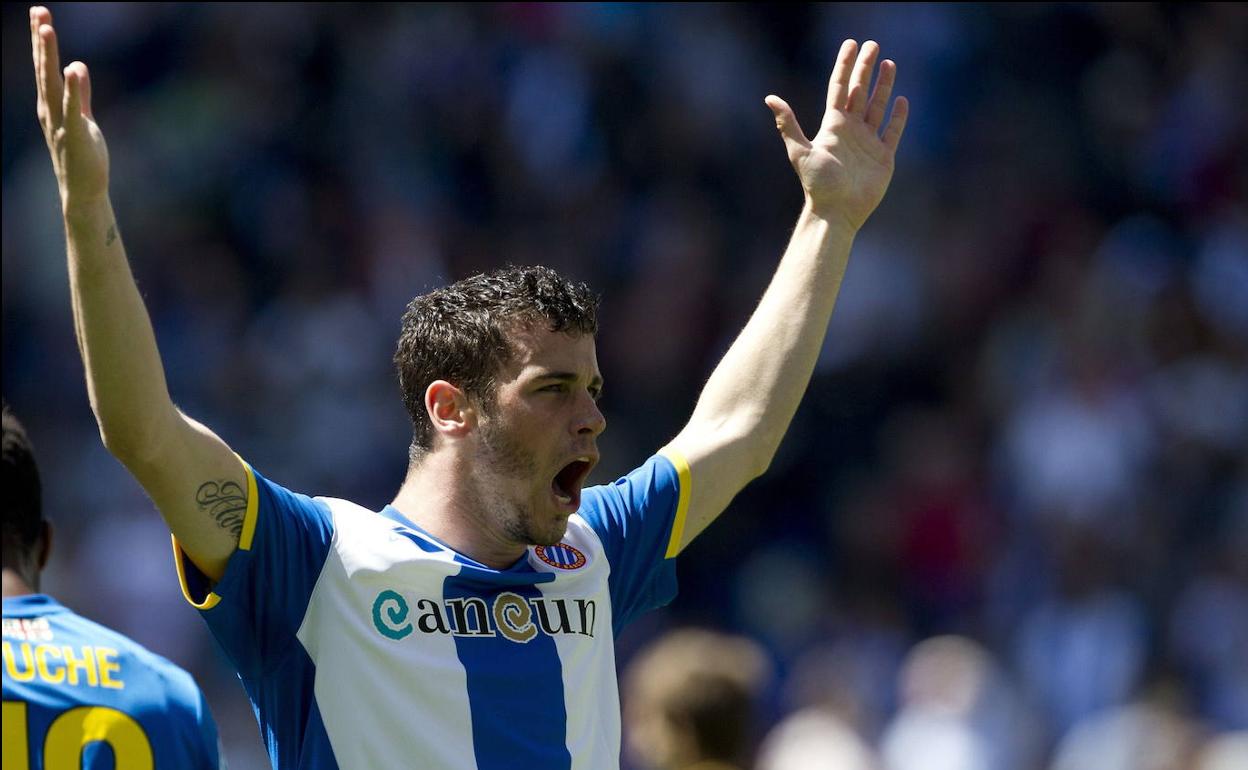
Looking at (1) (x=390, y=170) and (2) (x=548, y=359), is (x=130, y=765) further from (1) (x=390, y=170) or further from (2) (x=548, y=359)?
(1) (x=390, y=170)

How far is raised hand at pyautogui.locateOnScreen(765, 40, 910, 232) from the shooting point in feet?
13.7

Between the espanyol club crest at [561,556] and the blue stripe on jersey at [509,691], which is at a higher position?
the espanyol club crest at [561,556]

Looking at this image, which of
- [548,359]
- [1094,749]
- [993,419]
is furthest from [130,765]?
[993,419]

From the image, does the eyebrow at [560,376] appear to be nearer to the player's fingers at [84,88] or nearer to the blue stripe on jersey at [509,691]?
the blue stripe on jersey at [509,691]

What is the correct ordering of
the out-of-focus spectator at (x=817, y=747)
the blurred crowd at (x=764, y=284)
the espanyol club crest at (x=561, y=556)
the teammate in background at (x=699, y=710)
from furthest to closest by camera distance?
1. the blurred crowd at (x=764, y=284)
2. the out-of-focus spectator at (x=817, y=747)
3. the teammate in background at (x=699, y=710)
4. the espanyol club crest at (x=561, y=556)

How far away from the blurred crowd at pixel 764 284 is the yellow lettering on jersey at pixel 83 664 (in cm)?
542

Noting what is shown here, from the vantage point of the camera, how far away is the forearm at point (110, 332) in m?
3.01

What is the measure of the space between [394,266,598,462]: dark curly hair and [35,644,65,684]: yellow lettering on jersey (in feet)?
2.75

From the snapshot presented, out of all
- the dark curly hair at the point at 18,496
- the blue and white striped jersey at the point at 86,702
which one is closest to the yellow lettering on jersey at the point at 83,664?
the blue and white striped jersey at the point at 86,702

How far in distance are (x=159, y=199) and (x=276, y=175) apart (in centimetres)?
76

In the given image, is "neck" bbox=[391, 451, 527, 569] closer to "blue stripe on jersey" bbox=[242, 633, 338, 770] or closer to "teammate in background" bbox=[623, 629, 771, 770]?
"blue stripe on jersey" bbox=[242, 633, 338, 770]

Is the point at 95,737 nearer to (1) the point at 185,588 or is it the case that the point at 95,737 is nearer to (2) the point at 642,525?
(1) the point at 185,588

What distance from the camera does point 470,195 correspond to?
11.4 metres

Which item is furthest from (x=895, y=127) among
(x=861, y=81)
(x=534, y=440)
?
(x=534, y=440)
